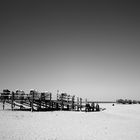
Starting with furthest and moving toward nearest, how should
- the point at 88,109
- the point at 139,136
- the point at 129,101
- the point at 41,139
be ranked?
the point at 129,101 → the point at 88,109 → the point at 139,136 → the point at 41,139

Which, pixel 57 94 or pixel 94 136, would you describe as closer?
pixel 94 136

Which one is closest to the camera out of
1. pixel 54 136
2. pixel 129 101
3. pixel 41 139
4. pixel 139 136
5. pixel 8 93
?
pixel 41 139

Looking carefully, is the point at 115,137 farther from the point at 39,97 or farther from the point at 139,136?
the point at 39,97

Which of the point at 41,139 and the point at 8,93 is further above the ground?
the point at 8,93

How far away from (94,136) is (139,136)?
8.29 feet

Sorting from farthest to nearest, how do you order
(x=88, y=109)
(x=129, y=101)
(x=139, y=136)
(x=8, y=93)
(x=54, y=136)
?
1. (x=129, y=101)
2. (x=88, y=109)
3. (x=8, y=93)
4. (x=139, y=136)
5. (x=54, y=136)

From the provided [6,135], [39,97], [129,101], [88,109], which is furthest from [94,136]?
[129,101]

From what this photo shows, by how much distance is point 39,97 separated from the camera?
2381 centimetres

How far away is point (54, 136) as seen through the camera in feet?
29.9

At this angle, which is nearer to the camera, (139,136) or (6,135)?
(6,135)

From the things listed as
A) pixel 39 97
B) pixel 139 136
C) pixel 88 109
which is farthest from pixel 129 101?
pixel 139 136

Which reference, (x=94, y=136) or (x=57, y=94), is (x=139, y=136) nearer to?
(x=94, y=136)

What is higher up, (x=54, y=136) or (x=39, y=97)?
(x=39, y=97)

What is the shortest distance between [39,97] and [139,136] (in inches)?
628
